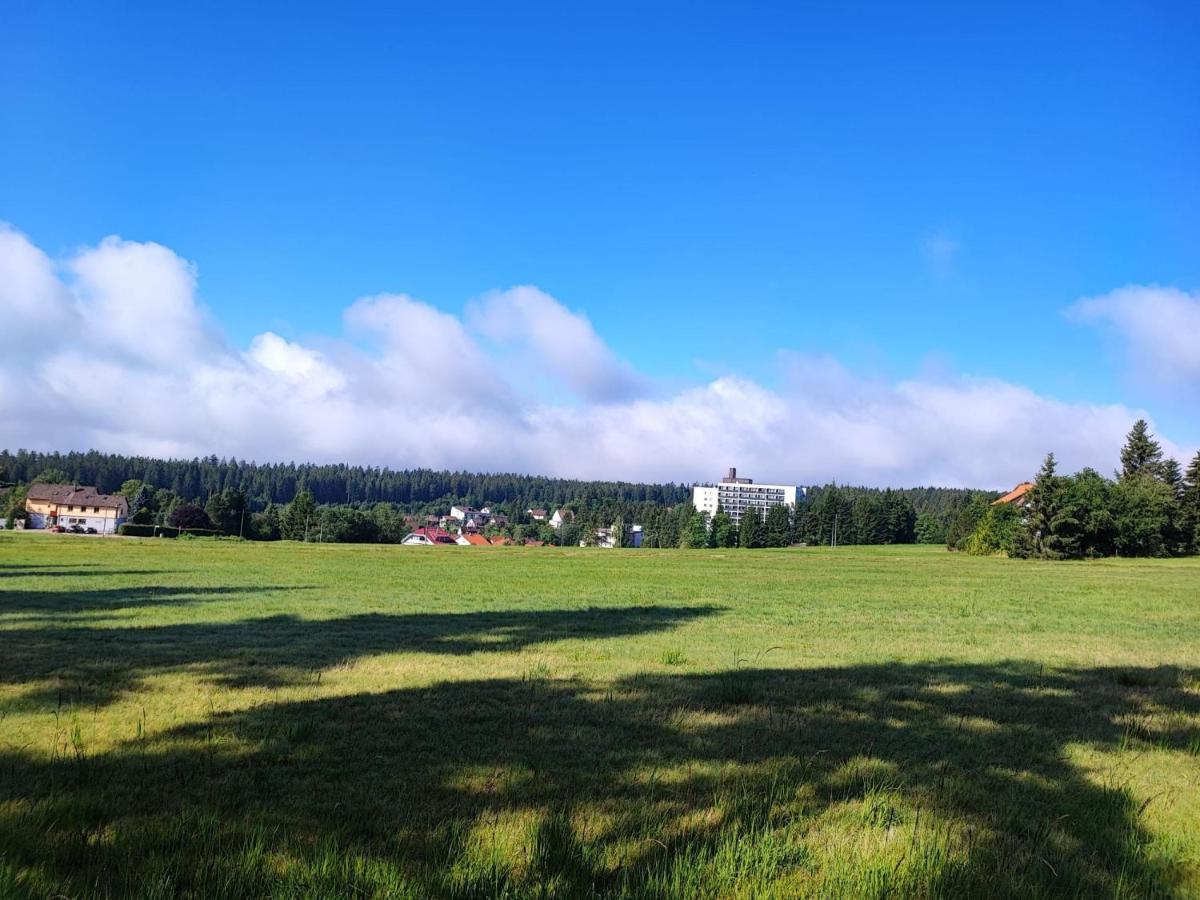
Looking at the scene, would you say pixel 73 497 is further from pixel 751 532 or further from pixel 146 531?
pixel 751 532

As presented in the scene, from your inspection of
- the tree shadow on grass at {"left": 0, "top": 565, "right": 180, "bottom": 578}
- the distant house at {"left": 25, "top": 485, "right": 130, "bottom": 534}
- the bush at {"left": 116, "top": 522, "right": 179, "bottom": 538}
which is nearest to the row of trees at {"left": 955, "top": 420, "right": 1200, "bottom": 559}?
the tree shadow on grass at {"left": 0, "top": 565, "right": 180, "bottom": 578}

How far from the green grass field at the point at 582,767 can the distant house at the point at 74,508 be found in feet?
504

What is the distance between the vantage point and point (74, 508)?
143000mm

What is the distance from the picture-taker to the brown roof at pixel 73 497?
143375 mm

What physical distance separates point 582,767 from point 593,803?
76 centimetres

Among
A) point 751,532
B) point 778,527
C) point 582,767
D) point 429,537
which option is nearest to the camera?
point 582,767

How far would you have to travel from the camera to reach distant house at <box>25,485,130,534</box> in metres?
142

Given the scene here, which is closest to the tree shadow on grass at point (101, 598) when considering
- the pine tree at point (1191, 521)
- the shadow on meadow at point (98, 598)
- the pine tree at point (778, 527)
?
the shadow on meadow at point (98, 598)

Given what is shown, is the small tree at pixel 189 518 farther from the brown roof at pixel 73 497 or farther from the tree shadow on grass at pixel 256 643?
the tree shadow on grass at pixel 256 643

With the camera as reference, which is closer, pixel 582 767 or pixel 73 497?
pixel 582 767

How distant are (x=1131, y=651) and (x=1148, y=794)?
9.63 meters

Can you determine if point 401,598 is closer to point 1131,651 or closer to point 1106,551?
point 1131,651

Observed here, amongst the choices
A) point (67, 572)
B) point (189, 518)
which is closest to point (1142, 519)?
point (67, 572)

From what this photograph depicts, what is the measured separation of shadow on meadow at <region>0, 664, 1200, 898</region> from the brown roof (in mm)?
164008
